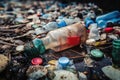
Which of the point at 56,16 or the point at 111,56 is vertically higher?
the point at 56,16

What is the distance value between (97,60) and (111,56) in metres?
0.27

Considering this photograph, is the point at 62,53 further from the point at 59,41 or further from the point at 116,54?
the point at 116,54

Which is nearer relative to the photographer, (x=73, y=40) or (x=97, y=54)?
(x=97, y=54)

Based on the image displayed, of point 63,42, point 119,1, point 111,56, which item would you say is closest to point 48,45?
point 63,42

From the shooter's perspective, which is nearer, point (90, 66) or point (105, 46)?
point (90, 66)

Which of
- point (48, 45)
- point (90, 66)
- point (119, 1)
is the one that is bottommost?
point (90, 66)

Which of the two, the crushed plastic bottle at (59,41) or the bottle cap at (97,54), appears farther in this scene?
the crushed plastic bottle at (59,41)

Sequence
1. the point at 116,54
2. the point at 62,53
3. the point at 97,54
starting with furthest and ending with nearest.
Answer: the point at 62,53
the point at 97,54
the point at 116,54

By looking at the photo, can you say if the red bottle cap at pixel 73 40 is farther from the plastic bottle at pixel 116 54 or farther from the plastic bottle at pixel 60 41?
the plastic bottle at pixel 116 54

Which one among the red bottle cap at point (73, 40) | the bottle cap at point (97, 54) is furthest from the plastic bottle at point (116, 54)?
the red bottle cap at point (73, 40)

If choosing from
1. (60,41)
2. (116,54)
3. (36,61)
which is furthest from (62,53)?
(116,54)

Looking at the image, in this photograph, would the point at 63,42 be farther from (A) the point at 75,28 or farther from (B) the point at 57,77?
(B) the point at 57,77

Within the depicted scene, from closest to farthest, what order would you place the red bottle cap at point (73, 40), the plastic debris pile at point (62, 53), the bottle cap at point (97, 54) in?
1. the plastic debris pile at point (62, 53)
2. the bottle cap at point (97, 54)
3. the red bottle cap at point (73, 40)

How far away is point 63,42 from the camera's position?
10.8ft
